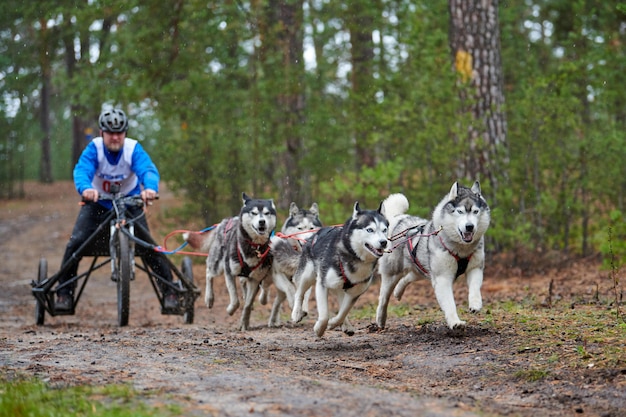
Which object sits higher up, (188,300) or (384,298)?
(384,298)

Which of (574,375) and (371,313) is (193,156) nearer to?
(371,313)

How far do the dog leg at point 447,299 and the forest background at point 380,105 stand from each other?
3.61 metres

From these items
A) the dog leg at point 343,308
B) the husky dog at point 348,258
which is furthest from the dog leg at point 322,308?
the dog leg at point 343,308

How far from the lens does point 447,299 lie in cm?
692

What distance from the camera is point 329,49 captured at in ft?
82.6

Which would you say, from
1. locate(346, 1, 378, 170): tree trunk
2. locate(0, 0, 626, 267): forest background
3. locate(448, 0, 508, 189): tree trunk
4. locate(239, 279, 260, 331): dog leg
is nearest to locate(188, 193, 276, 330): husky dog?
locate(239, 279, 260, 331): dog leg

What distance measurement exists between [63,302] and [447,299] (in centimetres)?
461

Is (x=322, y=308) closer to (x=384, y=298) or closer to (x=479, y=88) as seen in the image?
(x=384, y=298)

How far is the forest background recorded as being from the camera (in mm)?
12211

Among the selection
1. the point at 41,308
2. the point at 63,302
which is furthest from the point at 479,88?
the point at 41,308

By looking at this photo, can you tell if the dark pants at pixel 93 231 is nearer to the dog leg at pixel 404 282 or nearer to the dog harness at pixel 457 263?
the dog leg at pixel 404 282

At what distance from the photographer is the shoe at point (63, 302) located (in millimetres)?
9055

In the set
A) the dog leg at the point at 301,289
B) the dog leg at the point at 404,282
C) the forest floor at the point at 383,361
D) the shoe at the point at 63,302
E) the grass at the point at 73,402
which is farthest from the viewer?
the shoe at the point at 63,302

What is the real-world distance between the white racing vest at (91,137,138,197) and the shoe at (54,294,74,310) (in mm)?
1326
